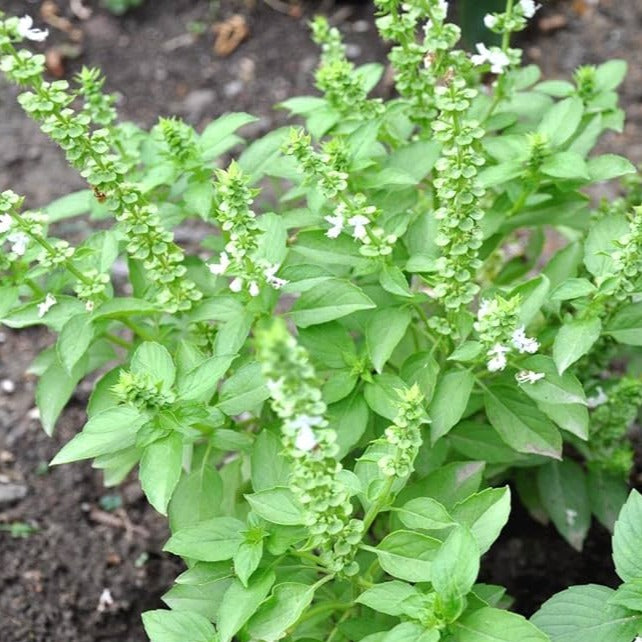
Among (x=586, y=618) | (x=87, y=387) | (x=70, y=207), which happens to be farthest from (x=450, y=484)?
(x=87, y=387)

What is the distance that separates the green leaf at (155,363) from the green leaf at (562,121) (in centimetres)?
120

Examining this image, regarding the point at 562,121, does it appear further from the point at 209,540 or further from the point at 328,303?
the point at 209,540

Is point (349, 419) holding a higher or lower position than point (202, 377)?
lower

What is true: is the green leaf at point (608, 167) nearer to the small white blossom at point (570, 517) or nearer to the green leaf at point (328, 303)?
the green leaf at point (328, 303)

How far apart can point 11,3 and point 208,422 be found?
392cm

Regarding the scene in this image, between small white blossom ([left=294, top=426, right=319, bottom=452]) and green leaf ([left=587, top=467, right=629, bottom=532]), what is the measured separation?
168 cm

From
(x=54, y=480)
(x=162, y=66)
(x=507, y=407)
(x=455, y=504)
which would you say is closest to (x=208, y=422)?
(x=455, y=504)

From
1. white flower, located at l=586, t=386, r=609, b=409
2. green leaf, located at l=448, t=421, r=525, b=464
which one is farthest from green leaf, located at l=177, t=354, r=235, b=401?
white flower, located at l=586, t=386, r=609, b=409

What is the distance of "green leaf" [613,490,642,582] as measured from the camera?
2160 mm

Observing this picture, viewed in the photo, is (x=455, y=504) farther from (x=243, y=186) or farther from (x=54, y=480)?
(x=54, y=480)

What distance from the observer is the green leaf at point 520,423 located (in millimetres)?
2504

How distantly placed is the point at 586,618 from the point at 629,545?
0.20m

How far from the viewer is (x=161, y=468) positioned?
2.12 meters

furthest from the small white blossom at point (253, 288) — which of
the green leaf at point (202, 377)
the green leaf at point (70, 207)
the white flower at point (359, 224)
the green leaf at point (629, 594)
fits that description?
the green leaf at point (629, 594)
